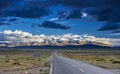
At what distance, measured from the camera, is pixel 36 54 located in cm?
5506

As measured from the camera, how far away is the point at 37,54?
5500 cm

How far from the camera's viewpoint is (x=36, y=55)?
5509 cm

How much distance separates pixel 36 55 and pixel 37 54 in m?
0.24

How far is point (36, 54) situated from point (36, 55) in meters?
0.16

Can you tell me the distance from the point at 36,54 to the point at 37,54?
0.17 metres
